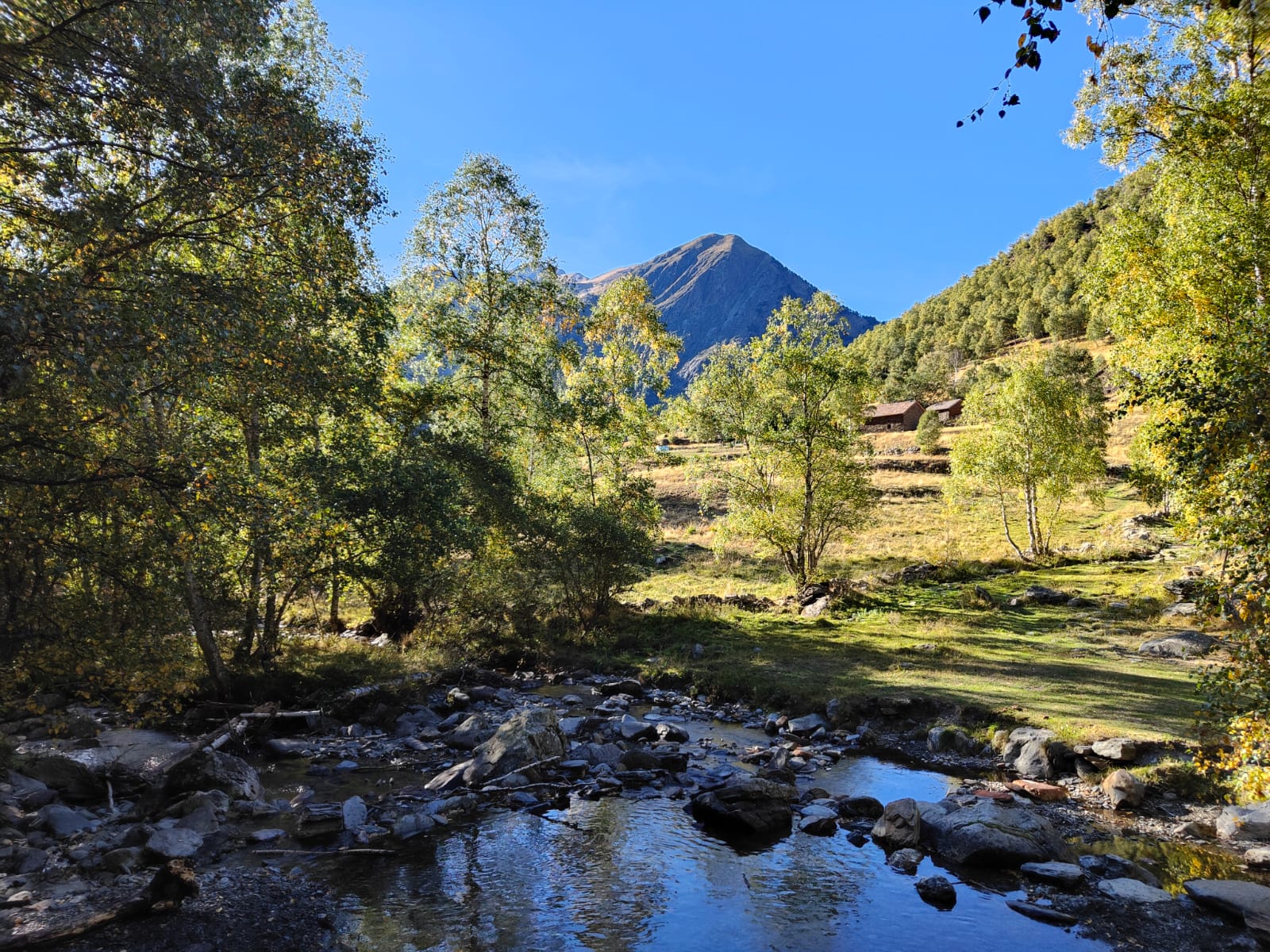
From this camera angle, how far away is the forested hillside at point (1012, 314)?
139875 mm

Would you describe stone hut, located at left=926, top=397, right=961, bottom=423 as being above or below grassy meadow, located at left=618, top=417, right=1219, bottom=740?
above

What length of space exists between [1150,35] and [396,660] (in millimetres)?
31103

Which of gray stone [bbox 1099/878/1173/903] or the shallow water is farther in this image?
gray stone [bbox 1099/878/1173/903]

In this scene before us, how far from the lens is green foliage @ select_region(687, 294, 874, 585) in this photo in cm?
3403

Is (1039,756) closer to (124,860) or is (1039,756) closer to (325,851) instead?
(325,851)

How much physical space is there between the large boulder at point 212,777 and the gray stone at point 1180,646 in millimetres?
26027

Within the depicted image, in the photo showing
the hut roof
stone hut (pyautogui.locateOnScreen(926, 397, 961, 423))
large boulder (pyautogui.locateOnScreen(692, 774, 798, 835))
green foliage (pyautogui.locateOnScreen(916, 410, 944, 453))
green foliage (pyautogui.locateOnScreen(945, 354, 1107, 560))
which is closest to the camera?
large boulder (pyautogui.locateOnScreen(692, 774, 798, 835))

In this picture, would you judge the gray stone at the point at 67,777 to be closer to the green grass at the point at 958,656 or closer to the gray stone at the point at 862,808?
the gray stone at the point at 862,808

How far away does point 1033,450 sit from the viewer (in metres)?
43.2

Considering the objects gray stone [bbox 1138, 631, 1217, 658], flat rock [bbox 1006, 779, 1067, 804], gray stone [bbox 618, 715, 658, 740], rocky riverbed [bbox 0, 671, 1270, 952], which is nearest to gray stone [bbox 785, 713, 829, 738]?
rocky riverbed [bbox 0, 671, 1270, 952]

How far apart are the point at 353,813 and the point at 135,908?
3.83m

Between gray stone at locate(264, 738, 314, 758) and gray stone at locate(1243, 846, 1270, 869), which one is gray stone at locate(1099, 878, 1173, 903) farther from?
gray stone at locate(264, 738, 314, 758)

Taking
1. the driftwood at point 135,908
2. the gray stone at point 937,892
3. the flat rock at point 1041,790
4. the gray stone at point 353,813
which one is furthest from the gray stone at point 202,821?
the flat rock at point 1041,790

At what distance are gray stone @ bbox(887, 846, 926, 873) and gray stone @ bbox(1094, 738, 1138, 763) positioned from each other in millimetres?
5758
